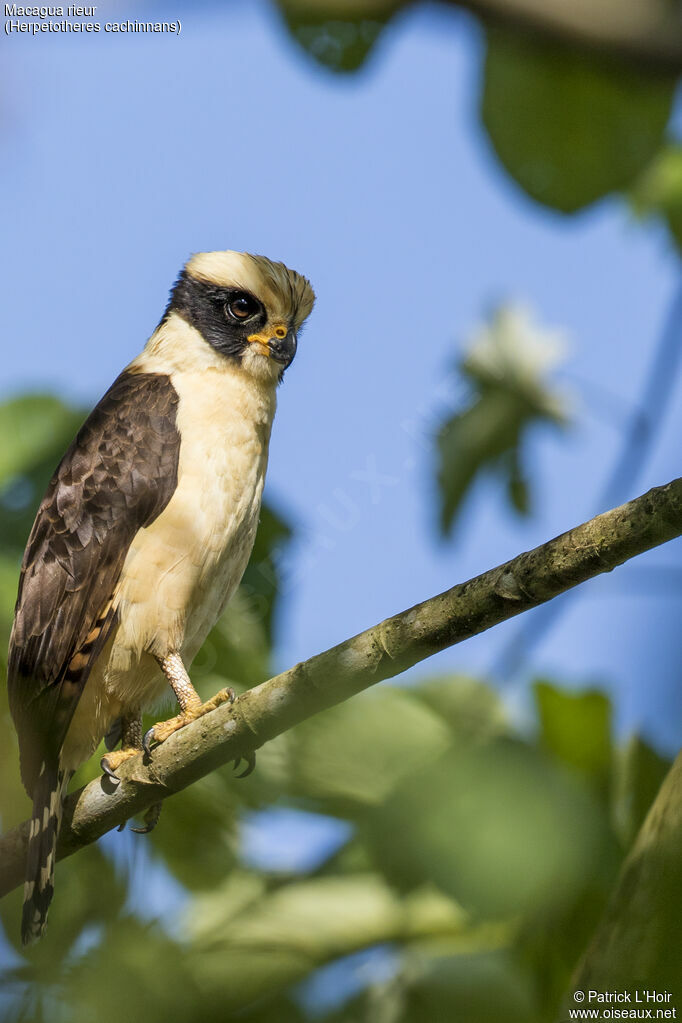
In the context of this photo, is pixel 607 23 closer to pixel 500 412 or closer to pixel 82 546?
pixel 500 412

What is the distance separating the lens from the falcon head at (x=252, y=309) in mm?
4934

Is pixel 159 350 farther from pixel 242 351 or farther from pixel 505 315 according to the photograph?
pixel 505 315

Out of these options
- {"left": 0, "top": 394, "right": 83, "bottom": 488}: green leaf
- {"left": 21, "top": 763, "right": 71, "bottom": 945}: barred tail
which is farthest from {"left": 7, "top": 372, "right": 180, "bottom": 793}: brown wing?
{"left": 0, "top": 394, "right": 83, "bottom": 488}: green leaf

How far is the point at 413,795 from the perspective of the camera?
5.85ft

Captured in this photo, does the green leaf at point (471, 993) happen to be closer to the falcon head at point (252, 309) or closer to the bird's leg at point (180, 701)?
the bird's leg at point (180, 701)

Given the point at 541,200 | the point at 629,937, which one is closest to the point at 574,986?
the point at 629,937

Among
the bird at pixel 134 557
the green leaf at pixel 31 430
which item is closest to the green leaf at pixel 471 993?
the bird at pixel 134 557

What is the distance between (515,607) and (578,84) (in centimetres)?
129

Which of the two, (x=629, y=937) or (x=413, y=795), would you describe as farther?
(x=413, y=795)

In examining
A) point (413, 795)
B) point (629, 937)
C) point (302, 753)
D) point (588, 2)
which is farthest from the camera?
point (302, 753)

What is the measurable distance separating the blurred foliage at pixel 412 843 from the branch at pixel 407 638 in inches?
5.0

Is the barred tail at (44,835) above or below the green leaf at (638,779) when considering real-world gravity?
below

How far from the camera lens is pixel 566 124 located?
8.48 ft

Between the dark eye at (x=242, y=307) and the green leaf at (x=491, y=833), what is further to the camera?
the dark eye at (x=242, y=307)
